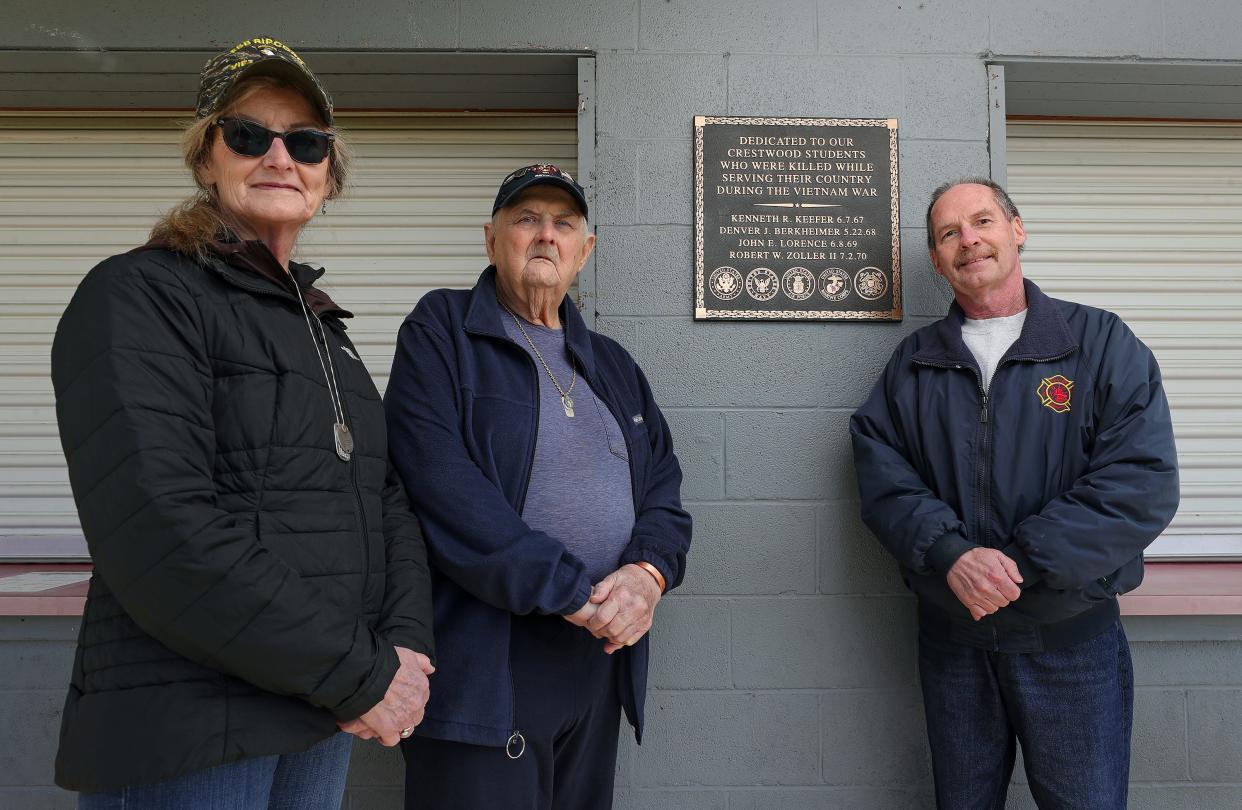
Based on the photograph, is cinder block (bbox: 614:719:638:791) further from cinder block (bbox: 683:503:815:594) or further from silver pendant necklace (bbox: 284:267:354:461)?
silver pendant necklace (bbox: 284:267:354:461)

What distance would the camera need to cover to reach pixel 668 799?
2.50 metres

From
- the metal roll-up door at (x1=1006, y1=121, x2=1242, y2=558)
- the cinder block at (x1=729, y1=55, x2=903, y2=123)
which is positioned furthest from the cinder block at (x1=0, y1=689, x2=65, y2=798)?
the metal roll-up door at (x1=1006, y1=121, x2=1242, y2=558)

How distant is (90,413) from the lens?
1.18 m

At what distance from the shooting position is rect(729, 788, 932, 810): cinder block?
2516mm

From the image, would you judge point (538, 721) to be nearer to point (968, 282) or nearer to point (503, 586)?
point (503, 586)

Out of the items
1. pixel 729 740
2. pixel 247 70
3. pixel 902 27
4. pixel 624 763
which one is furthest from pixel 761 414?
pixel 247 70

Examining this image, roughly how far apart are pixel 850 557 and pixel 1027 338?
2.80ft

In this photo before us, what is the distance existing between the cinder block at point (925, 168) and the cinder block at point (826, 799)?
69.4 inches

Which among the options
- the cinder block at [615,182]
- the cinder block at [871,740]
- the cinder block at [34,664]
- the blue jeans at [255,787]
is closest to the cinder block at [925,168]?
the cinder block at [615,182]

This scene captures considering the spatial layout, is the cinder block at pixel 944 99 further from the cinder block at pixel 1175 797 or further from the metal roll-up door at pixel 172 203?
the cinder block at pixel 1175 797

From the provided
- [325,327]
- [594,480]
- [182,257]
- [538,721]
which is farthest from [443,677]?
[182,257]

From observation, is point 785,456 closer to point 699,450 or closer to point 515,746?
point 699,450

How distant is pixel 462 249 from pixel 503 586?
172cm

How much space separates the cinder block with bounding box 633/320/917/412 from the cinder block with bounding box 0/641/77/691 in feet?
6.61
